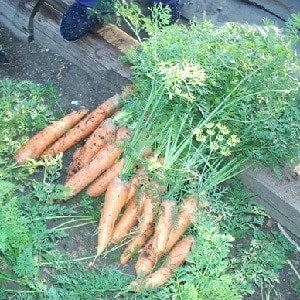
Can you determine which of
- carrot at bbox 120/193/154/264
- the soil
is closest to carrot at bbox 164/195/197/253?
carrot at bbox 120/193/154/264

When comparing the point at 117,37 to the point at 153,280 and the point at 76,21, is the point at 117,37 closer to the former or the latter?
the point at 76,21

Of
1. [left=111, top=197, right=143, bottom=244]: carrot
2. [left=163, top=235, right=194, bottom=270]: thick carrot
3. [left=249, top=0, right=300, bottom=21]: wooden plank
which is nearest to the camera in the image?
[left=163, top=235, right=194, bottom=270]: thick carrot

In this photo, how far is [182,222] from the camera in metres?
2.95

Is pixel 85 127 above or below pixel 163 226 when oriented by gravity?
below

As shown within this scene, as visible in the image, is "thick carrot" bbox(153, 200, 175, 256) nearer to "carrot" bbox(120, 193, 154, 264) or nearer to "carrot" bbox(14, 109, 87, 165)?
"carrot" bbox(120, 193, 154, 264)

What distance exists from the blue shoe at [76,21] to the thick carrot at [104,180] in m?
0.89

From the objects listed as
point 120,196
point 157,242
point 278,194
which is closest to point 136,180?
point 120,196

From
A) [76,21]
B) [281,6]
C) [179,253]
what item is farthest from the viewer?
[281,6]

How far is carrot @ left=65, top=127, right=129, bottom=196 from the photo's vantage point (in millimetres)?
3088

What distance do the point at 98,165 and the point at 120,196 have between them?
25 centimetres

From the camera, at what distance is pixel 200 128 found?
2.94 m

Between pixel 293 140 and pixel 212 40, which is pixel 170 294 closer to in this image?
pixel 293 140

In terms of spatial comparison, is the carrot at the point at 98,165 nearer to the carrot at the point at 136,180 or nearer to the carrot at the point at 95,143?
the carrot at the point at 95,143

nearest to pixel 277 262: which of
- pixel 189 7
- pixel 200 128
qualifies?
pixel 200 128
